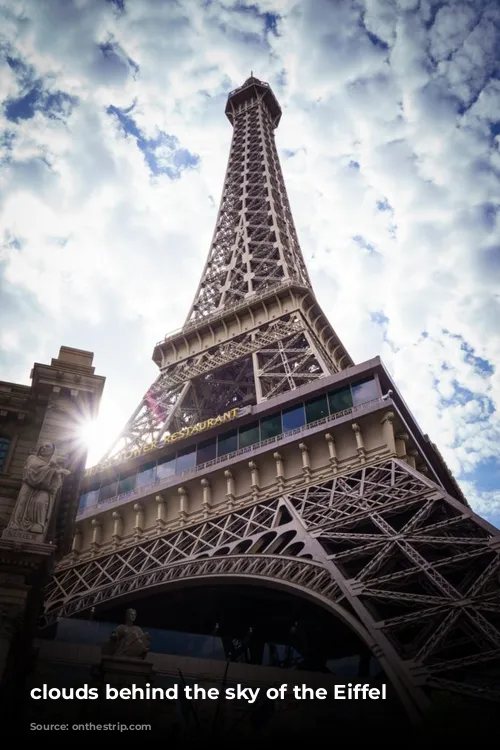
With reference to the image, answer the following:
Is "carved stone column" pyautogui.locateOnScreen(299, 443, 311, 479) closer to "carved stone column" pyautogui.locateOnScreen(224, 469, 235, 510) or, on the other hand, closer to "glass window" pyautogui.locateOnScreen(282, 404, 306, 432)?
"glass window" pyautogui.locateOnScreen(282, 404, 306, 432)

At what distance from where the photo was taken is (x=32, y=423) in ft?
67.4

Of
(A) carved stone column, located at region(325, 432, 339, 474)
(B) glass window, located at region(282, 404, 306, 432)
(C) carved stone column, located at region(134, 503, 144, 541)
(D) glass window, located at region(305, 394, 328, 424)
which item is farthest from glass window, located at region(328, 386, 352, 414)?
(C) carved stone column, located at region(134, 503, 144, 541)

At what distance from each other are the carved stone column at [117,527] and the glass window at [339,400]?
12.2 meters

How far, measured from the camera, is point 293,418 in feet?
114

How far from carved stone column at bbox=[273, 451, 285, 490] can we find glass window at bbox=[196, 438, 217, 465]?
4.56 metres

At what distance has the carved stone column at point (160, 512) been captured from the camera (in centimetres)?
3381

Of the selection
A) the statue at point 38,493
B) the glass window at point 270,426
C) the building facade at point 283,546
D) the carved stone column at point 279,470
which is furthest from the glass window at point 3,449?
the glass window at point 270,426

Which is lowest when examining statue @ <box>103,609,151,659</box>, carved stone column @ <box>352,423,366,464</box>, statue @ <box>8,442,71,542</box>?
statue @ <box>103,609,151,659</box>

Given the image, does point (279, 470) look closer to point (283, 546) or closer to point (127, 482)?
point (283, 546)

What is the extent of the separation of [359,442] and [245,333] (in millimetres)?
22193

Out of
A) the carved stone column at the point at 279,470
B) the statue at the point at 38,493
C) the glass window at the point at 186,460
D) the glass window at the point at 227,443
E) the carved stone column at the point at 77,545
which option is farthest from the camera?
the glass window at the point at 186,460

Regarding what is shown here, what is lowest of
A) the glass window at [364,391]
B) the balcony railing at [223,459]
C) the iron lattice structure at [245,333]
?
the balcony railing at [223,459]

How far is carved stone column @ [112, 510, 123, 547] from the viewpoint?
3459 centimetres

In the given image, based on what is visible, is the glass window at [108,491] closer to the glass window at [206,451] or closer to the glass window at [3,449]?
the glass window at [206,451]
